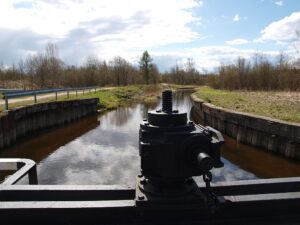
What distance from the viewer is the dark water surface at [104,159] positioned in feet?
33.4

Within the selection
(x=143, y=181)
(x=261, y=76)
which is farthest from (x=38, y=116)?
(x=261, y=76)

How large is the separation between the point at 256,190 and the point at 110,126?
19.2 metres

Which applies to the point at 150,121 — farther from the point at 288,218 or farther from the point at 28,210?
the point at 288,218

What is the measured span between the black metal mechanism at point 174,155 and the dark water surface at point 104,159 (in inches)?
222

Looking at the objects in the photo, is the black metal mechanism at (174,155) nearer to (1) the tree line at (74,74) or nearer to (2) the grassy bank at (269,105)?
(2) the grassy bank at (269,105)

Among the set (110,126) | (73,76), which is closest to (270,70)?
(110,126)

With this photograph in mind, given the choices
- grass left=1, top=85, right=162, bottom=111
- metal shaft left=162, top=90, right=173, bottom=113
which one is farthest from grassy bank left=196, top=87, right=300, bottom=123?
grass left=1, top=85, right=162, bottom=111

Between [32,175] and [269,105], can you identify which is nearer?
[32,175]

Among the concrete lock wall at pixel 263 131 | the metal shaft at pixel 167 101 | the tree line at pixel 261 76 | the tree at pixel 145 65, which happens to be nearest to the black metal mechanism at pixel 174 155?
the metal shaft at pixel 167 101

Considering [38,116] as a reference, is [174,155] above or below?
above

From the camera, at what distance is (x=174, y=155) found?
1867 millimetres

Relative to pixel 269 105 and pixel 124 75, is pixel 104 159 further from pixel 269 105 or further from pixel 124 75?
pixel 124 75

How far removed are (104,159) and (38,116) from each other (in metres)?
9.07

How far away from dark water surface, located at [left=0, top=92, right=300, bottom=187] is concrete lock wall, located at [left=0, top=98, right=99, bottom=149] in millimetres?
703
